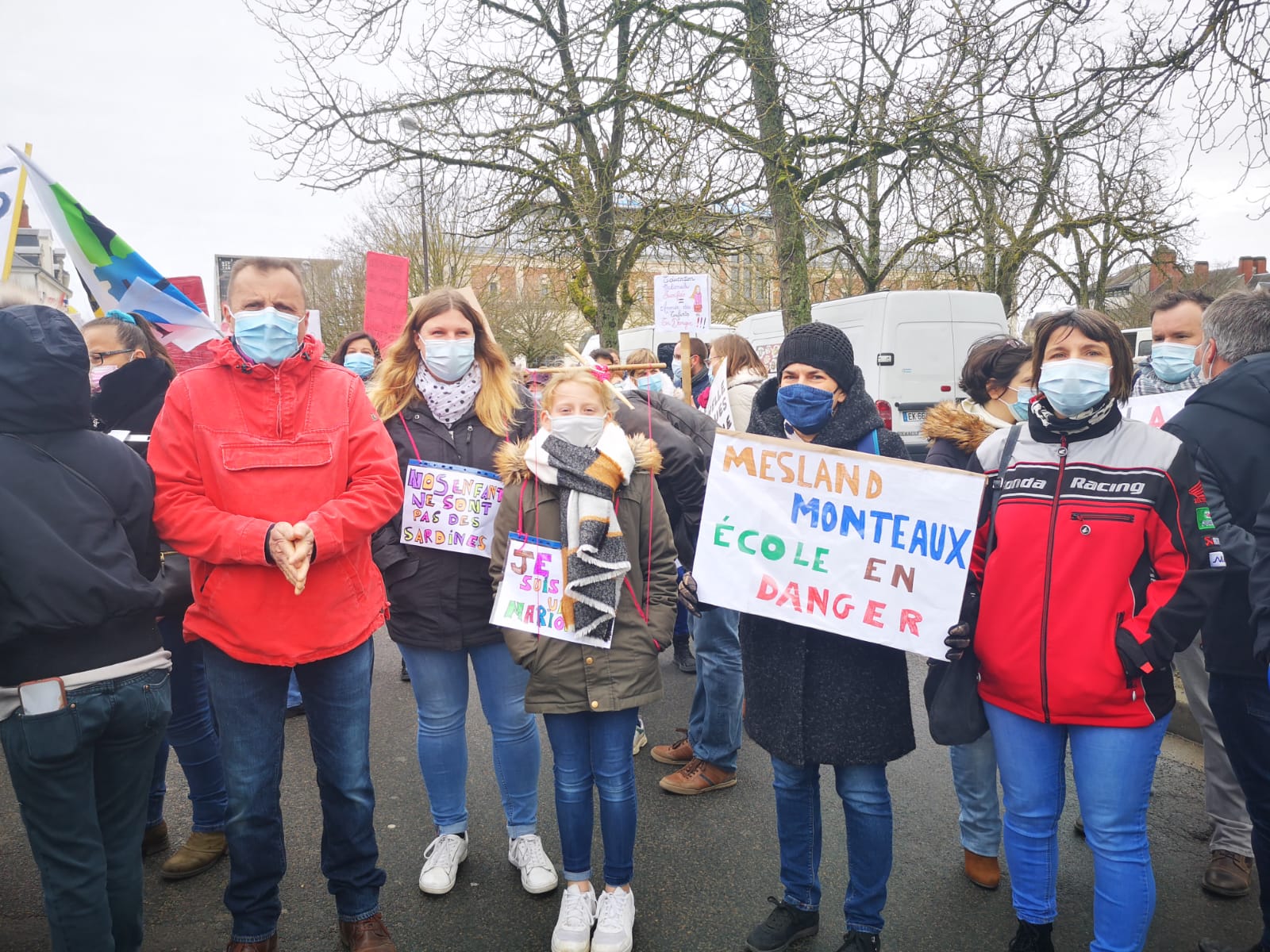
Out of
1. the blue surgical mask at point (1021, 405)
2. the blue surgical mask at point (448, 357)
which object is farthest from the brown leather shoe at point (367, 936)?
the blue surgical mask at point (1021, 405)

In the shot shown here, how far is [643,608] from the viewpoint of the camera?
9.93 ft

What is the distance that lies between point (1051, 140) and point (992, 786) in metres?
5.62

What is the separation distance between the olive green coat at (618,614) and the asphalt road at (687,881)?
32.7 inches

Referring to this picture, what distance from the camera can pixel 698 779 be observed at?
4086mm

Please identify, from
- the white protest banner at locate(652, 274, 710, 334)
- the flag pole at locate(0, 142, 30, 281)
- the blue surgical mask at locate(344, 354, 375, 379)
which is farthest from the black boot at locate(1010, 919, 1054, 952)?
the white protest banner at locate(652, 274, 710, 334)

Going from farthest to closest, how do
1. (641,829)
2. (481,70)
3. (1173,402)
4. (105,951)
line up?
(481,70) → (1173,402) → (641,829) → (105,951)

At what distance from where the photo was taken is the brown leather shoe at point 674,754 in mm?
4406

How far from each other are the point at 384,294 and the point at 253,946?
223 inches

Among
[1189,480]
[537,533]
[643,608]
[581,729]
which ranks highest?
[1189,480]

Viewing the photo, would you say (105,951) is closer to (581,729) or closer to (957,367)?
(581,729)

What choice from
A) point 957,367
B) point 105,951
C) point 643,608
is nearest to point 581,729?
point 643,608

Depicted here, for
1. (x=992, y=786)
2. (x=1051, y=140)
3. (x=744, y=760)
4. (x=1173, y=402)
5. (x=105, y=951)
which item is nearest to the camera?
(x=105, y=951)

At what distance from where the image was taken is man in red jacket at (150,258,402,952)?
2641mm

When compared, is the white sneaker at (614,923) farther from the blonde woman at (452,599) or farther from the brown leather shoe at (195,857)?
the brown leather shoe at (195,857)
